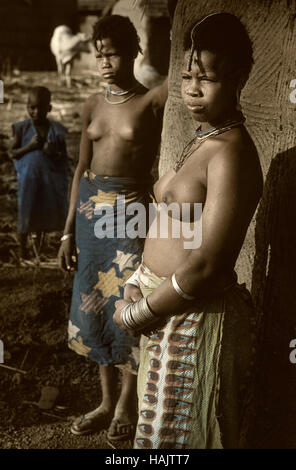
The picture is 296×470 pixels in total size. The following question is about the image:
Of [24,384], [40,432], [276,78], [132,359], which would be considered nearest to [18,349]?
[24,384]

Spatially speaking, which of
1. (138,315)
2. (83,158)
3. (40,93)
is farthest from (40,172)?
(138,315)

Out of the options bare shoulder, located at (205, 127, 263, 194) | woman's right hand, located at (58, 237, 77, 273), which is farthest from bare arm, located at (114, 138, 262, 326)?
woman's right hand, located at (58, 237, 77, 273)

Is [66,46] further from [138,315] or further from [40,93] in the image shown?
[138,315]

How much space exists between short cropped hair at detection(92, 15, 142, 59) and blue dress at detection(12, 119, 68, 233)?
2.38 m

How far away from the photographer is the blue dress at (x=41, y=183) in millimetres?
4867

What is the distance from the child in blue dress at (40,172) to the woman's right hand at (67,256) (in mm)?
2198

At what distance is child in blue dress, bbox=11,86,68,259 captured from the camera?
4.84 meters

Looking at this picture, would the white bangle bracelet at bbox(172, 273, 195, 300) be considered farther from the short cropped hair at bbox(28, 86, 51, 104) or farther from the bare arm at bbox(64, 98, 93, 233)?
the short cropped hair at bbox(28, 86, 51, 104)

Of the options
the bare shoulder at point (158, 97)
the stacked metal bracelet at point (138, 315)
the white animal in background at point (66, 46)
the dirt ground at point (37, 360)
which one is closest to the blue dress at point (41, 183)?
the dirt ground at point (37, 360)

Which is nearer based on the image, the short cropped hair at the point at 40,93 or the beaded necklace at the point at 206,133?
the beaded necklace at the point at 206,133

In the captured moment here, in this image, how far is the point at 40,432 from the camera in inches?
114

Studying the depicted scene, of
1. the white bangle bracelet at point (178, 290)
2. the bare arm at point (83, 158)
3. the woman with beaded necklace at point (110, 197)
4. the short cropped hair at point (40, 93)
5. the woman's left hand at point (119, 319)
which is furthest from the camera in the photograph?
the short cropped hair at point (40, 93)

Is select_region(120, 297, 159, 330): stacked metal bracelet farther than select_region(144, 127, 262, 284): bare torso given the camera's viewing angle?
Yes

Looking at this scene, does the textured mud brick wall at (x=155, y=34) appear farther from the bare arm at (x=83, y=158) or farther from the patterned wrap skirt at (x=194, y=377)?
the patterned wrap skirt at (x=194, y=377)
